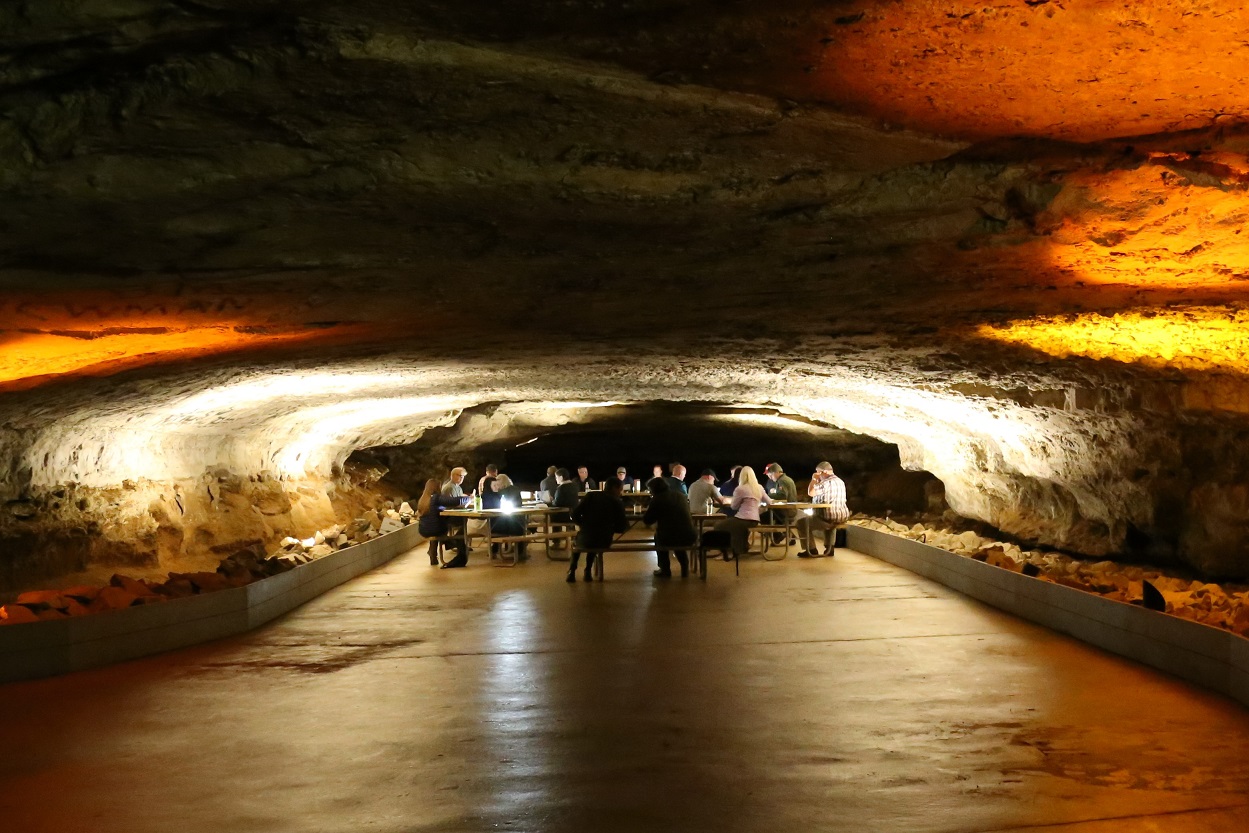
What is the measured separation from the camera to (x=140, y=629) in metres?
7.19

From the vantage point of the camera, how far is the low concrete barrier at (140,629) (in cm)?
644

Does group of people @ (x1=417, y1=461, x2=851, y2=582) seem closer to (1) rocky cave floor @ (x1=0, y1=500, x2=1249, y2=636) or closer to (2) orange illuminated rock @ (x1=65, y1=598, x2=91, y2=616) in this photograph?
(1) rocky cave floor @ (x1=0, y1=500, x2=1249, y2=636)

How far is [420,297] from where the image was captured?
698 centimetres

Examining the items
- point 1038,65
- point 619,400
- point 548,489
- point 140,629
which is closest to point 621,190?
point 1038,65

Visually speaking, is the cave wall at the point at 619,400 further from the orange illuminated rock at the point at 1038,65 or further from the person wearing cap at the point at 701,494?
the orange illuminated rock at the point at 1038,65

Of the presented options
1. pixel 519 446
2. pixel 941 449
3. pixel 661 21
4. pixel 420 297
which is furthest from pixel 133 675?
pixel 519 446

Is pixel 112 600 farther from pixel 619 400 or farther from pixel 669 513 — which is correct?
pixel 619 400

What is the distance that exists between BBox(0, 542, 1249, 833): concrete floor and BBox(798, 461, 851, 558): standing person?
513 cm

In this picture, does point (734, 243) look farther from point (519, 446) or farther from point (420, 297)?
point (519, 446)

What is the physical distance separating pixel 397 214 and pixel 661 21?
2.00 m

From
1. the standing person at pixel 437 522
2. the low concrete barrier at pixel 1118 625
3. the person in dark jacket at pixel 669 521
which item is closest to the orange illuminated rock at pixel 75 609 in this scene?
the person in dark jacket at pixel 669 521

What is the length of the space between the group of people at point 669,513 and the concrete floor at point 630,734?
117 inches

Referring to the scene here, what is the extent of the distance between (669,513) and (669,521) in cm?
10

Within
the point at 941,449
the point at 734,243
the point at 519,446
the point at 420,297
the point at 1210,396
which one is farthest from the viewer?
the point at 519,446
